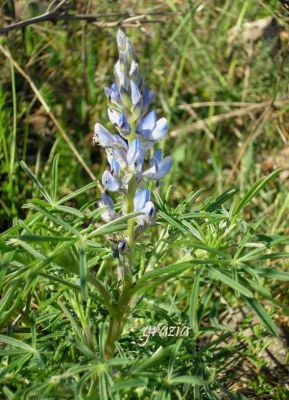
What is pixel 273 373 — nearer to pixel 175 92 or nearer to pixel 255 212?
pixel 255 212

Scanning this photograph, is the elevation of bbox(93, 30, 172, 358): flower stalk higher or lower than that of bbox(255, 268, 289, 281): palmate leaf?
higher

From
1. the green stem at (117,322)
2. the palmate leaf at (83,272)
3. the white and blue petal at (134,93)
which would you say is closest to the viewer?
the palmate leaf at (83,272)

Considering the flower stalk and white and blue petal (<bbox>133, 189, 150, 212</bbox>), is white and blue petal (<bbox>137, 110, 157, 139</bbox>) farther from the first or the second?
white and blue petal (<bbox>133, 189, 150, 212</bbox>)

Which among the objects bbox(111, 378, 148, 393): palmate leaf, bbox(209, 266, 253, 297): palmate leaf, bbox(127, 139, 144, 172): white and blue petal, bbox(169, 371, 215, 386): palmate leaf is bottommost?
bbox(169, 371, 215, 386): palmate leaf

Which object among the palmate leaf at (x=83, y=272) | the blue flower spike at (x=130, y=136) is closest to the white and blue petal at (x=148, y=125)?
the blue flower spike at (x=130, y=136)

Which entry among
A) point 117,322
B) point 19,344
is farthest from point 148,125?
point 19,344

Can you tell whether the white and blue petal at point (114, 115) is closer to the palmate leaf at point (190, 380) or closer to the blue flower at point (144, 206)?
the blue flower at point (144, 206)

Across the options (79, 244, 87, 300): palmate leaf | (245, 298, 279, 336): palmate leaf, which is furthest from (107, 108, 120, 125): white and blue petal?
(245, 298, 279, 336): palmate leaf

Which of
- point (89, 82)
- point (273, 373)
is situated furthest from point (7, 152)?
point (273, 373)

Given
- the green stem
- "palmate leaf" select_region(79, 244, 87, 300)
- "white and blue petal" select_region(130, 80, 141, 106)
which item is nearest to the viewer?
"palmate leaf" select_region(79, 244, 87, 300)

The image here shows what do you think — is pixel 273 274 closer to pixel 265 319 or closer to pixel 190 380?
pixel 265 319
